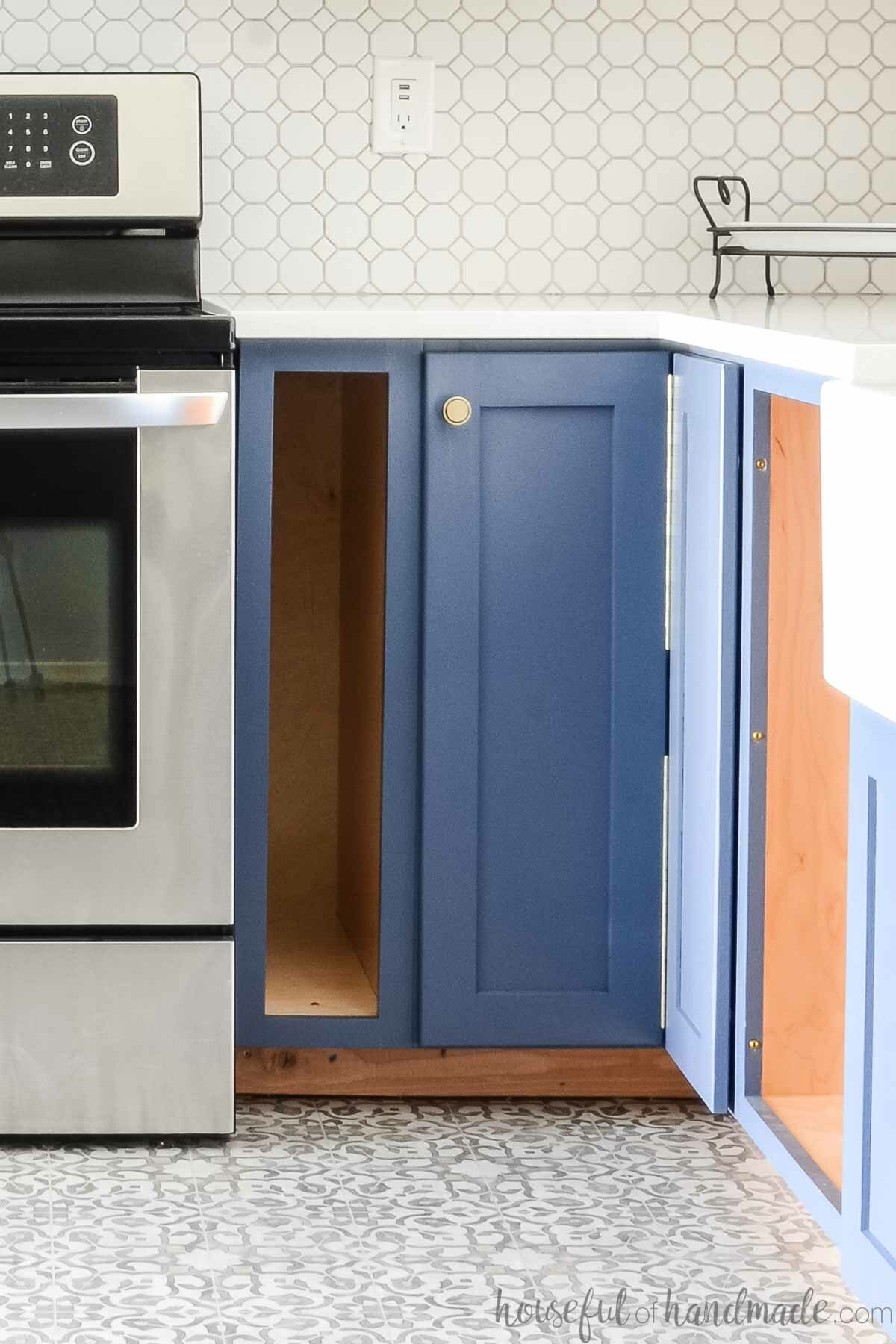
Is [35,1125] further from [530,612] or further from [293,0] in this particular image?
[293,0]

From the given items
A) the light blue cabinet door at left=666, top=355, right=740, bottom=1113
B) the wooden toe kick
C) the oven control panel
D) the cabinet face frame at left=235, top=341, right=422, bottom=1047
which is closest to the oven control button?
the oven control panel

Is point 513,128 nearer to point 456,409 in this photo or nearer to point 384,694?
point 456,409

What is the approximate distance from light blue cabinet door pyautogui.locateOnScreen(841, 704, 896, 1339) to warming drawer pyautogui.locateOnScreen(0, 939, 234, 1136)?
759 mm

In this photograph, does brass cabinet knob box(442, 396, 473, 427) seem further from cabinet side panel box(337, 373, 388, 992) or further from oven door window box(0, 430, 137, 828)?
oven door window box(0, 430, 137, 828)

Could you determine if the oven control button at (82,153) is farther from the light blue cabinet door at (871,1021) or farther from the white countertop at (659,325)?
the light blue cabinet door at (871,1021)

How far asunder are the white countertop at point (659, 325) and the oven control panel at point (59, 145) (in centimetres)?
23

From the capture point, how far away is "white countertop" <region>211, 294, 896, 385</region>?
1.40 m

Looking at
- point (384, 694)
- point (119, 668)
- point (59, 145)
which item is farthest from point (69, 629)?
point (59, 145)

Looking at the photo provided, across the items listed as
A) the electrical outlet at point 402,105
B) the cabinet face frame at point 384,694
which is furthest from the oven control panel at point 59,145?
the electrical outlet at point 402,105

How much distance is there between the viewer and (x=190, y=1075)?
1895 mm

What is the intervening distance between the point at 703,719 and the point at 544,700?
0.22 metres

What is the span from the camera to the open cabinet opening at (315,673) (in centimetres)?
Answer: 234

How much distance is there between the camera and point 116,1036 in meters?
1.88

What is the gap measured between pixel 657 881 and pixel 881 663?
2.56 ft
